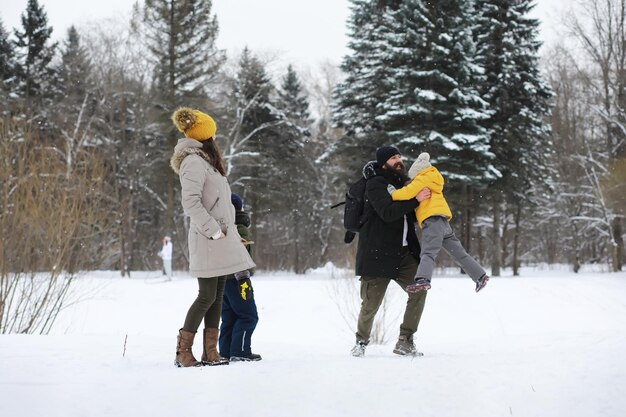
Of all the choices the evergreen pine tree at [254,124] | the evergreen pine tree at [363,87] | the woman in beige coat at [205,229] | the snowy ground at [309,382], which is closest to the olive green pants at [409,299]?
the snowy ground at [309,382]

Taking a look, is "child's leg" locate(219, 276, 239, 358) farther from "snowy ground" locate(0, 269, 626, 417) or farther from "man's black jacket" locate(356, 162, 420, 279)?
"man's black jacket" locate(356, 162, 420, 279)

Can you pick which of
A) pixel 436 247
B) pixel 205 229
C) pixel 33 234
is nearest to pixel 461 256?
pixel 436 247

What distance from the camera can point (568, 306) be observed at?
1614 cm

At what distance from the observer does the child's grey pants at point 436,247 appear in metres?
5.45

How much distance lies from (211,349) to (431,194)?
2349mm

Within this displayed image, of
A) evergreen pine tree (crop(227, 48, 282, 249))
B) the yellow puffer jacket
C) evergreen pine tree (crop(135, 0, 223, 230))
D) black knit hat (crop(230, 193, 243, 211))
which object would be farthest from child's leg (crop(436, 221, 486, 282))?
evergreen pine tree (crop(227, 48, 282, 249))

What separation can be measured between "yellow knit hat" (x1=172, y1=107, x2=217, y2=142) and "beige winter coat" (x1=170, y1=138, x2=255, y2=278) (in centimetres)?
8

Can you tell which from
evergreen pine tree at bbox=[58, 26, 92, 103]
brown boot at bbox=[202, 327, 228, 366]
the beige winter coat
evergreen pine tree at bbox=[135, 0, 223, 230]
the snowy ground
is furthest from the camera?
evergreen pine tree at bbox=[58, 26, 92, 103]

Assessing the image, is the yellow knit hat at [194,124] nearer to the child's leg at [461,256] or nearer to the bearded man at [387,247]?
the bearded man at [387,247]

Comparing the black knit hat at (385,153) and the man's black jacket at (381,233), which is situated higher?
the black knit hat at (385,153)

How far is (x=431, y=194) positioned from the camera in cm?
561

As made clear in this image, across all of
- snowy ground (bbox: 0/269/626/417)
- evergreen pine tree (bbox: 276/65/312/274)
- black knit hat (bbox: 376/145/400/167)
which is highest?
evergreen pine tree (bbox: 276/65/312/274)

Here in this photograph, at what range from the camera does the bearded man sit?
5523 mm

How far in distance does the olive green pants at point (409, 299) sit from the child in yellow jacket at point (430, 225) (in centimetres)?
17
